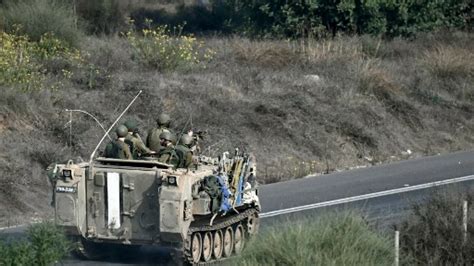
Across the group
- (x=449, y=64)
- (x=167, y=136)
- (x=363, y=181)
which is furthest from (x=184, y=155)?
(x=449, y=64)

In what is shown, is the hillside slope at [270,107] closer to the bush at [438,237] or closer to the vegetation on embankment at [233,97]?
the vegetation on embankment at [233,97]

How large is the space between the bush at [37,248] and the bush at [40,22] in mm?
18350

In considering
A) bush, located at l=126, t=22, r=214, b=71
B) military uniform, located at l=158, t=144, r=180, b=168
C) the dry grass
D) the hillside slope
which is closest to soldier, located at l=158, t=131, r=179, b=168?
military uniform, located at l=158, t=144, r=180, b=168

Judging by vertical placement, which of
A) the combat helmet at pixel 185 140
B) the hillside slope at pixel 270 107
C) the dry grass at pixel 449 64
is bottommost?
the dry grass at pixel 449 64

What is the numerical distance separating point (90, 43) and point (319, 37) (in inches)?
365

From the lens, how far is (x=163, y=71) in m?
31.0

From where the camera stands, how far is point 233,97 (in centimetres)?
2973

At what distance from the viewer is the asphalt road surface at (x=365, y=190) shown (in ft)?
61.2

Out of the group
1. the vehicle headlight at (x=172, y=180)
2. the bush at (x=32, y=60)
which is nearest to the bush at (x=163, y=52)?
the bush at (x=32, y=60)

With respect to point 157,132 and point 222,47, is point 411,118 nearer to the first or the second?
point 222,47

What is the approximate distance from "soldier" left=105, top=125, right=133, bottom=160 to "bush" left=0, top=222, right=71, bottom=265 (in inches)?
91.1

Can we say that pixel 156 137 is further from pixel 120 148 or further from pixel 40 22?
pixel 40 22

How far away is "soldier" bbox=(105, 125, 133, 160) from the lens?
16.3 meters

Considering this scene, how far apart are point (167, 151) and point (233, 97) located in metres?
13.5
